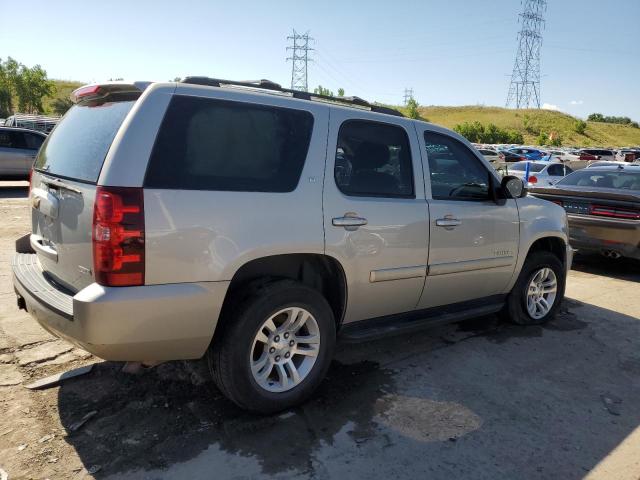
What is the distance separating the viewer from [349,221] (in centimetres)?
340

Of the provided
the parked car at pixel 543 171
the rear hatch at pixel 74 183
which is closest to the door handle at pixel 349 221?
the rear hatch at pixel 74 183

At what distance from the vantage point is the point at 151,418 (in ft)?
10.4

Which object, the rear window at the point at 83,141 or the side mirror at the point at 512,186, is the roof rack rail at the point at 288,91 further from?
the side mirror at the point at 512,186

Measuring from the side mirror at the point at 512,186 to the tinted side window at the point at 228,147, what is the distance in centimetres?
199

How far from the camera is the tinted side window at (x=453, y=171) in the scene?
409 cm

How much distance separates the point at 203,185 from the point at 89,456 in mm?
1571

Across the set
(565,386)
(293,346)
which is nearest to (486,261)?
(565,386)

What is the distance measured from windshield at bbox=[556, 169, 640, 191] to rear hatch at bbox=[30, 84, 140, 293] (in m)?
7.46

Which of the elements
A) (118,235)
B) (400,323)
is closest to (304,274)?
(400,323)

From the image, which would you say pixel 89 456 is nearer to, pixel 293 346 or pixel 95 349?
pixel 95 349

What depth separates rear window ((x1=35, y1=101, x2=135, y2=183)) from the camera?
9.34 feet

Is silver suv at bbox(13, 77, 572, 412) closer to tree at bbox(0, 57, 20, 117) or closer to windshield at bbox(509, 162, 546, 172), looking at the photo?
windshield at bbox(509, 162, 546, 172)

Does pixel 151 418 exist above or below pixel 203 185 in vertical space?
below

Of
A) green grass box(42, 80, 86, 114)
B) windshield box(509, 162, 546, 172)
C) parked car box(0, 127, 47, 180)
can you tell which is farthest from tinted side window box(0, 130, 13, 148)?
green grass box(42, 80, 86, 114)
